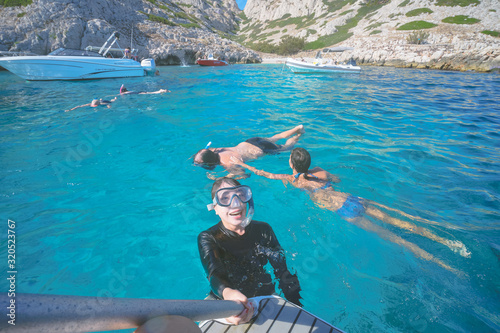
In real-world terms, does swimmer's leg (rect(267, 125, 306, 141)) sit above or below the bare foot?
above

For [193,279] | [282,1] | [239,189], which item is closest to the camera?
[239,189]

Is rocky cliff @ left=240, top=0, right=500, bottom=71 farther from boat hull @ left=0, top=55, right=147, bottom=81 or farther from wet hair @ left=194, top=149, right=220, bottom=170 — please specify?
boat hull @ left=0, top=55, right=147, bottom=81

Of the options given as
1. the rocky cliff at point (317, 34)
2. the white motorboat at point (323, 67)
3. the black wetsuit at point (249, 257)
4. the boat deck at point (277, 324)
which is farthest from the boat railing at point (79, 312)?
the rocky cliff at point (317, 34)

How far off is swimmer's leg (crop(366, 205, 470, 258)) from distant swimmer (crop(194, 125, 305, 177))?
250cm

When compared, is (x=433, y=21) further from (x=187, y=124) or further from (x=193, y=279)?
(x=193, y=279)

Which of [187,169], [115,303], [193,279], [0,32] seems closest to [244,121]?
[187,169]

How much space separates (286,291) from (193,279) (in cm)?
120

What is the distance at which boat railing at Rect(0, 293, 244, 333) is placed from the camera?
576mm

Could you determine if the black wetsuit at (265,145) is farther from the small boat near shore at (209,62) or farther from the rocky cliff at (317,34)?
the small boat near shore at (209,62)

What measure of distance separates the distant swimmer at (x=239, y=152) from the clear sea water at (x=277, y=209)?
268mm

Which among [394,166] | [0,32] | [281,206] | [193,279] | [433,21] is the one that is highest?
[433,21]

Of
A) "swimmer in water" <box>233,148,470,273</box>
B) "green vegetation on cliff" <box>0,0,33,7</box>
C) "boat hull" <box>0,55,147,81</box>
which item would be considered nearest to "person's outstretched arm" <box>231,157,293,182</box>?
"swimmer in water" <box>233,148,470,273</box>

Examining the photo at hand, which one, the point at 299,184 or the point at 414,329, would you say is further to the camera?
the point at 299,184

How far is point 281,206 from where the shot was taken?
4117 mm
